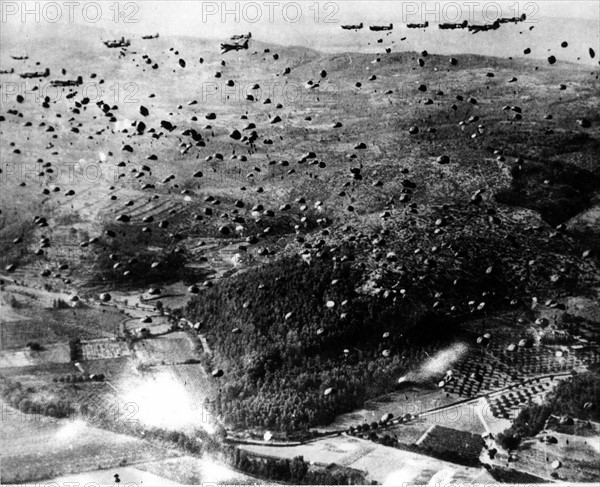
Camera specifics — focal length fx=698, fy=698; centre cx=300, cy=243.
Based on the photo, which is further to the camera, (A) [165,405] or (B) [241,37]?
(B) [241,37]

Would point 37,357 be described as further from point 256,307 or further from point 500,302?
point 500,302

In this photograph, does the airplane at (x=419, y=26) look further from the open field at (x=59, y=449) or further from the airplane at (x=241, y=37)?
the open field at (x=59, y=449)

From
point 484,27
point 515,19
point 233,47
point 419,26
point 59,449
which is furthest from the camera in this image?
point 233,47

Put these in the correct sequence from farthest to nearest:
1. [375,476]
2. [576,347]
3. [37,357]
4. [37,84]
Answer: [37,84] < [37,357] < [576,347] < [375,476]

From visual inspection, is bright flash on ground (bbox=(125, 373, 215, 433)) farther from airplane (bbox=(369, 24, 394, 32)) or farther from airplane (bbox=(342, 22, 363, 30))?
airplane (bbox=(369, 24, 394, 32))

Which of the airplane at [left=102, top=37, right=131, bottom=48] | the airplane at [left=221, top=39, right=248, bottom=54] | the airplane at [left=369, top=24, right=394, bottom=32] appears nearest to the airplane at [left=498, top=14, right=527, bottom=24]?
the airplane at [left=369, top=24, right=394, bottom=32]

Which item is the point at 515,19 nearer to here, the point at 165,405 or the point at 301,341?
the point at 301,341

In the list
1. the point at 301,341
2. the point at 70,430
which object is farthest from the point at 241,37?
the point at 70,430

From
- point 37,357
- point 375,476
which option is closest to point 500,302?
point 375,476

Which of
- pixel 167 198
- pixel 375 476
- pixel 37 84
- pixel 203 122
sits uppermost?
pixel 37 84
